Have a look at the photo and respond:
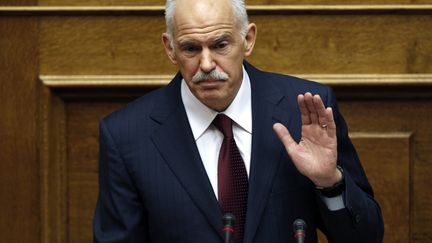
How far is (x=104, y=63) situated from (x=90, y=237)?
0.58m

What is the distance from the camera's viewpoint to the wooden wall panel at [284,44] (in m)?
3.18

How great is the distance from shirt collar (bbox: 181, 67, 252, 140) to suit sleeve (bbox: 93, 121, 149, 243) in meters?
0.21

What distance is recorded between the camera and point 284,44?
10.4 feet

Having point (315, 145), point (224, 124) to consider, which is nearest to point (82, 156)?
point (224, 124)

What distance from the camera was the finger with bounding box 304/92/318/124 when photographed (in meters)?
2.26

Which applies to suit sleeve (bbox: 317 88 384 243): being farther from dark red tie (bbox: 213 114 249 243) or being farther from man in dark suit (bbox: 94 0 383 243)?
dark red tie (bbox: 213 114 249 243)

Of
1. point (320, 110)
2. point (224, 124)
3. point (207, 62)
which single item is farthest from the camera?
point (224, 124)

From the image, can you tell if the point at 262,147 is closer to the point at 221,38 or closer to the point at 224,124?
the point at 224,124

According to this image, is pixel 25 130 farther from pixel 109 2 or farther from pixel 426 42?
pixel 426 42

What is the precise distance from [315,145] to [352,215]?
0.19 m

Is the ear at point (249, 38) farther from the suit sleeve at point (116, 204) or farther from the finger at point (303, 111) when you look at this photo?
the suit sleeve at point (116, 204)

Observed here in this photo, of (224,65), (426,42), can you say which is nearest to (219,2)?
(224,65)

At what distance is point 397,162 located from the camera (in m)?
3.22

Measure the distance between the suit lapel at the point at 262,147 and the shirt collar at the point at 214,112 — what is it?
0.03 meters
